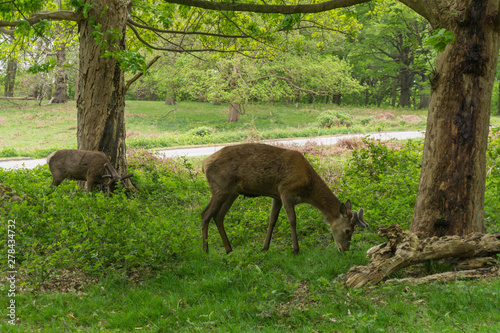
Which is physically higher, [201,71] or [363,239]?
[201,71]

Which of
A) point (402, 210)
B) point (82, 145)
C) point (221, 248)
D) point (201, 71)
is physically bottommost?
point (221, 248)

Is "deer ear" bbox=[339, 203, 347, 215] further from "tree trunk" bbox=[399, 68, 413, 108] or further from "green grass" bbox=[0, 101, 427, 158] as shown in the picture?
"tree trunk" bbox=[399, 68, 413, 108]

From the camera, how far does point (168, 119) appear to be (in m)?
35.1

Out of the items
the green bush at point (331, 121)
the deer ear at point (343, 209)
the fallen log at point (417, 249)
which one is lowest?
the fallen log at point (417, 249)

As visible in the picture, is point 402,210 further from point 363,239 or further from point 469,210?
point 469,210

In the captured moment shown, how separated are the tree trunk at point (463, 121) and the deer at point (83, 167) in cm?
674

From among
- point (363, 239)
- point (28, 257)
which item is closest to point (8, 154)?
point (28, 257)

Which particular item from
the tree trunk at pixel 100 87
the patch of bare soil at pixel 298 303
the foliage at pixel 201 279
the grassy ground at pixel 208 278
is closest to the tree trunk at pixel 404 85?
the grassy ground at pixel 208 278

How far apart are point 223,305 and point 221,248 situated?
101 inches

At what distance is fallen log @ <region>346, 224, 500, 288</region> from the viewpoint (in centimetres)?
562

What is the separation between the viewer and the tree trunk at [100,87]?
10109 mm

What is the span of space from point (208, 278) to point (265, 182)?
2076 millimetres

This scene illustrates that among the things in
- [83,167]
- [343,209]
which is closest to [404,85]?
[83,167]

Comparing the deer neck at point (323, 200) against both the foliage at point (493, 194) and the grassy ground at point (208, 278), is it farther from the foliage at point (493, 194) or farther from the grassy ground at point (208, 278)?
the foliage at point (493, 194)
